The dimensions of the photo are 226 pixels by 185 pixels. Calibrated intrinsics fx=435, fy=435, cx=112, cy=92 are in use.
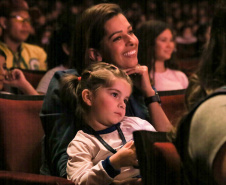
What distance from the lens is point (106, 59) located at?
1175 millimetres

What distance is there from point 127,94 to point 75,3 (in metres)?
3.98

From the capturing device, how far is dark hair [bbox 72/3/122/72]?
1.19m

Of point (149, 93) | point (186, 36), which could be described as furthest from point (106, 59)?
point (186, 36)

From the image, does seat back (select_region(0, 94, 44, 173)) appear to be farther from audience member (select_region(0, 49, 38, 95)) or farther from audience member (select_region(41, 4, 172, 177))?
audience member (select_region(0, 49, 38, 95))

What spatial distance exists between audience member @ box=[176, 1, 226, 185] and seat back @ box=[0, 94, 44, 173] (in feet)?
2.41

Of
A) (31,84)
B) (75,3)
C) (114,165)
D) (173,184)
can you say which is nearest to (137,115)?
(114,165)

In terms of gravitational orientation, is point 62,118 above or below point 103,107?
below

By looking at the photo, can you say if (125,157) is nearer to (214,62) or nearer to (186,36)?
(214,62)

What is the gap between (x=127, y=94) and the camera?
1099 mm

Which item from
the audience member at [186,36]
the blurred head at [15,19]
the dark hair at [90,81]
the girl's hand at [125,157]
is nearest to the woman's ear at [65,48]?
the blurred head at [15,19]

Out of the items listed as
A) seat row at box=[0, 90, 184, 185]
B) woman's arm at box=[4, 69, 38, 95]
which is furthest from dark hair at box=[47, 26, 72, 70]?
seat row at box=[0, 90, 184, 185]

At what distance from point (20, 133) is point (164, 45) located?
1.23 metres

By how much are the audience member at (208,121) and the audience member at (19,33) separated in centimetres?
173

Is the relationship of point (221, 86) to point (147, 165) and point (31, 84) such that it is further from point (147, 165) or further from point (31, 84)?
point (31, 84)
